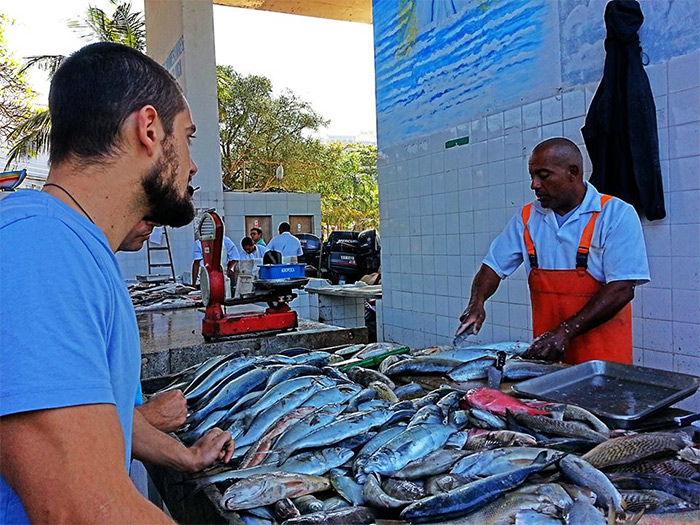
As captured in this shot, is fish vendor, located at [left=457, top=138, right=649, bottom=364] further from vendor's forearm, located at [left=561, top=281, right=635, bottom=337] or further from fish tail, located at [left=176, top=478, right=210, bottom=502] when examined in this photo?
fish tail, located at [left=176, top=478, right=210, bottom=502]

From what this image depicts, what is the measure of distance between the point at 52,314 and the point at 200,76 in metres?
11.9

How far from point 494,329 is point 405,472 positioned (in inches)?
169

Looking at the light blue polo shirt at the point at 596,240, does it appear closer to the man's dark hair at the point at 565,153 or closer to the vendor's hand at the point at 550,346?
the man's dark hair at the point at 565,153

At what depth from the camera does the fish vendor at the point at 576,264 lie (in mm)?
3016

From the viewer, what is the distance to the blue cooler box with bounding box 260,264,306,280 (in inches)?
164

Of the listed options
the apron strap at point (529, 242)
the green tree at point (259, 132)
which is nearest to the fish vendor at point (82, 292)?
the apron strap at point (529, 242)

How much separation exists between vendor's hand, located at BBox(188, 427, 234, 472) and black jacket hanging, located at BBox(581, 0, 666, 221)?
349cm

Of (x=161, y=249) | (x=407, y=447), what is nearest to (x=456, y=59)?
(x=407, y=447)

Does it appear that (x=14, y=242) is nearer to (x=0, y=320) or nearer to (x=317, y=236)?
(x=0, y=320)

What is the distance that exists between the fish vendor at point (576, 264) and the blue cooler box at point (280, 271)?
1417mm

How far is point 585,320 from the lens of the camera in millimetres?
2979

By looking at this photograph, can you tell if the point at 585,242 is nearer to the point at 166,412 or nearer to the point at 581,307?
the point at 581,307

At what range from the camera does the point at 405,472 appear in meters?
1.67

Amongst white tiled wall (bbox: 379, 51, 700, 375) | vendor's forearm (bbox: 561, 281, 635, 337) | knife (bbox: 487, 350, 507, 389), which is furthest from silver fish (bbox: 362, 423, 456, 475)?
white tiled wall (bbox: 379, 51, 700, 375)
